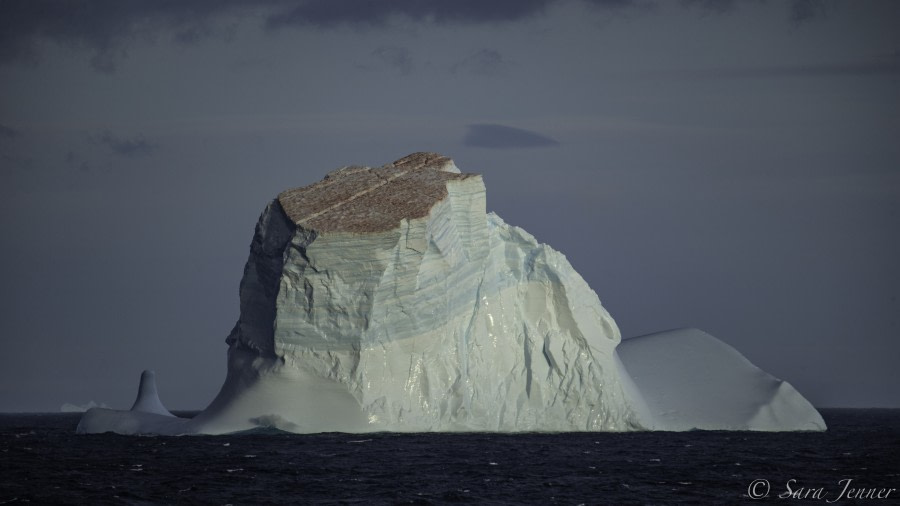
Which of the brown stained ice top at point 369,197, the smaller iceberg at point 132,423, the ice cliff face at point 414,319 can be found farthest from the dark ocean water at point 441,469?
the brown stained ice top at point 369,197

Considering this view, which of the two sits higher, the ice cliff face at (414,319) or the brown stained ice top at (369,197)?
the brown stained ice top at (369,197)

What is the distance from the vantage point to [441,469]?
27.0 meters

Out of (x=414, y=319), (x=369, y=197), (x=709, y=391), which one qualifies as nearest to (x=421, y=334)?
(x=414, y=319)

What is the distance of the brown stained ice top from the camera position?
105 feet

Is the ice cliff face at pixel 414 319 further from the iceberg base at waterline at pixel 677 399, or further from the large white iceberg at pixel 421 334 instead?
the iceberg base at waterline at pixel 677 399

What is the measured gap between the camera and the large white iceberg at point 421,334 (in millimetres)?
31828

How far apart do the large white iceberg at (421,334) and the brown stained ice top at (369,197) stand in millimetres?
56

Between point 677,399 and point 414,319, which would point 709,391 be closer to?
point 677,399

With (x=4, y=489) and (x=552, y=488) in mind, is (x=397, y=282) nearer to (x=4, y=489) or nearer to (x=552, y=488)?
(x=552, y=488)

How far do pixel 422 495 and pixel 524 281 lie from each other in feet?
40.2


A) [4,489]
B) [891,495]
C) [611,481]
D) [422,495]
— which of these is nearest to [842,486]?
[891,495]

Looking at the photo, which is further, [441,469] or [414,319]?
[414,319]

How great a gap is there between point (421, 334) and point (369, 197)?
388cm

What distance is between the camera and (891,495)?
24.4 meters
